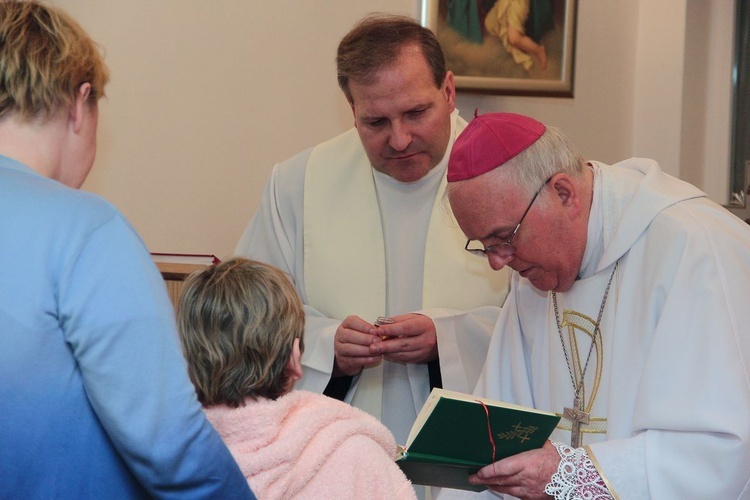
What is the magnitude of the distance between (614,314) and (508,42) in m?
2.81

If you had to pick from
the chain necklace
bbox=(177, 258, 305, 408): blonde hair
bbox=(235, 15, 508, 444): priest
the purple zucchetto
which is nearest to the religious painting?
bbox=(235, 15, 508, 444): priest

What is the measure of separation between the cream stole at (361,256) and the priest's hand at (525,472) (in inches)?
46.7

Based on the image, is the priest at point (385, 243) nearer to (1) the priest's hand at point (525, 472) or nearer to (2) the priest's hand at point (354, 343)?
(2) the priest's hand at point (354, 343)

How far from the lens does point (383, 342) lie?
356cm

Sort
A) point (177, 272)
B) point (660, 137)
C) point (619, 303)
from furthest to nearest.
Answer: point (660, 137) → point (177, 272) → point (619, 303)

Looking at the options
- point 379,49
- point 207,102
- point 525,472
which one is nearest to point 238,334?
point 525,472

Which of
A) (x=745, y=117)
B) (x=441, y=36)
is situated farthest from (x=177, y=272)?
(x=745, y=117)

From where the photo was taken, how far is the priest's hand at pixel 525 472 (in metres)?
2.70

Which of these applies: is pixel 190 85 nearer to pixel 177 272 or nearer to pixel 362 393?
pixel 177 272

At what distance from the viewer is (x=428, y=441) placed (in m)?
2.51

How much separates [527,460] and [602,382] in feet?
1.44

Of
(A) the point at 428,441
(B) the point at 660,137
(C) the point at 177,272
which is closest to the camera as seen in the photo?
(A) the point at 428,441

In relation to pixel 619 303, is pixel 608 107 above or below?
above

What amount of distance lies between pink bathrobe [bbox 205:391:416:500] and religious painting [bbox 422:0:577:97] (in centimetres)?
335
